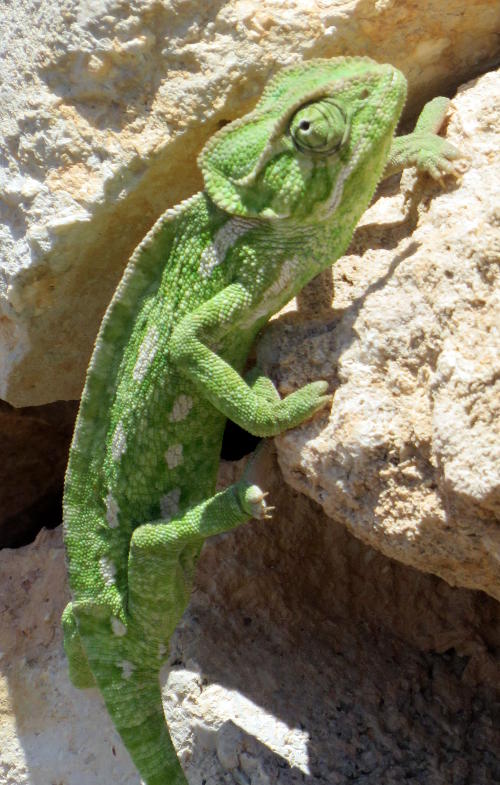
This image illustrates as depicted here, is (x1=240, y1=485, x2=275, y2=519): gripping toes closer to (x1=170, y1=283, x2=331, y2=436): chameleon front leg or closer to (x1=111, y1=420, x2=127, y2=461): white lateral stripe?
(x1=170, y1=283, x2=331, y2=436): chameleon front leg

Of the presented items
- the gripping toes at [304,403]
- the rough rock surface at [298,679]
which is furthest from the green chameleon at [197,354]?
the rough rock surface at [298,679]

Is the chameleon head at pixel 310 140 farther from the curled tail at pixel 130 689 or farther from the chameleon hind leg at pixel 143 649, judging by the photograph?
the curled tail at pixel 130 689

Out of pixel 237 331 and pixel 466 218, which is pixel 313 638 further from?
pixel 466 218

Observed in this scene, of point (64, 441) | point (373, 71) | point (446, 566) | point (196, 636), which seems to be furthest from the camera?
point (64, 441)

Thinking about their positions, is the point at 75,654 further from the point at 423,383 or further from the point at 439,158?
the point at 439,158

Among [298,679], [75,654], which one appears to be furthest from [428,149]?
[75,654]

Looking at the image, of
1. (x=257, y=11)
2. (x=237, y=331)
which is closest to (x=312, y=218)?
(x=237, y=331)

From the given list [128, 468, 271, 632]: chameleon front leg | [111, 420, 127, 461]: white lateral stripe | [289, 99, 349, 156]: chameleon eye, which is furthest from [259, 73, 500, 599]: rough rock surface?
[111, 420, 127, 461]: white lateral stripe
